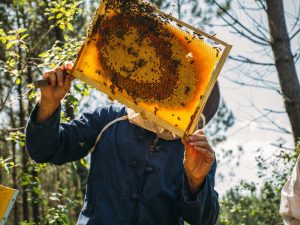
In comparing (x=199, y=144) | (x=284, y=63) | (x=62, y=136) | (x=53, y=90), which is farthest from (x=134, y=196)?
(x=284, y=63)

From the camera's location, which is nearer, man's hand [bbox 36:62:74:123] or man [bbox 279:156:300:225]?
man [bbox 279:156:300:225]

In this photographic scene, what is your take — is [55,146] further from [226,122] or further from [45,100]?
[226,122]

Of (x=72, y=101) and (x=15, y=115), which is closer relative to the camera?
(x=72, y=101)

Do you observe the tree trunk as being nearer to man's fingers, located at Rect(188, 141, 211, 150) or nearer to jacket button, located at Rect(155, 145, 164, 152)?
jacket button, located at Rect(155, 145, 164, 152)

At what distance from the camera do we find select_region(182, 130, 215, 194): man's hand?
2.53 meters

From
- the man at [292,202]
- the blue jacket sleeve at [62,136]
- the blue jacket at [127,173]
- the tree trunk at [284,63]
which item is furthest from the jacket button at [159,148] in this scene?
the tree trunk at [284,63]

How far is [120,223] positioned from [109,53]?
1043 millimetres

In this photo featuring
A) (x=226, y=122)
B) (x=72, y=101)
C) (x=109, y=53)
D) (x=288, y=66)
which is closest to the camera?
(x=109, y=53)

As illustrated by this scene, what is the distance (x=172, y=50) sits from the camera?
2.79 meters

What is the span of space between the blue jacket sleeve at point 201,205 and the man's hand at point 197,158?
40mm

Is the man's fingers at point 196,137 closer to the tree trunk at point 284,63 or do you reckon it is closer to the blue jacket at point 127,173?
the blue jacket at point 127,173

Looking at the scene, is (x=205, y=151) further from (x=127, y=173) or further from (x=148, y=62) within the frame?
(x=148, y=62)

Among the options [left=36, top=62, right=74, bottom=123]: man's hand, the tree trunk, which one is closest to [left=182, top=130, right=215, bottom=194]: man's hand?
[left=36, top=62, right=74, bottom=123]: man's hand

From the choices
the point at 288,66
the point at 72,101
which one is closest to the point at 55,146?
the point at 72,101
